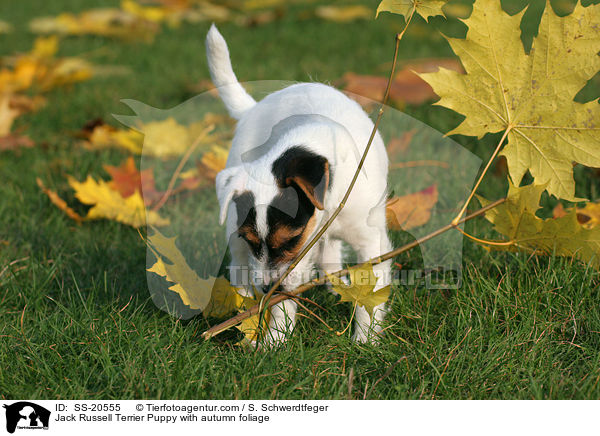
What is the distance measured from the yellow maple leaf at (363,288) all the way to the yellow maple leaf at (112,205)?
1665mm

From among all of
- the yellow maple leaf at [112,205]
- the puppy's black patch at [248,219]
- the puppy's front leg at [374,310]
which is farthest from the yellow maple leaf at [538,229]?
the yellow maple leaf at [112,205]

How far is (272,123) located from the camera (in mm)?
2668

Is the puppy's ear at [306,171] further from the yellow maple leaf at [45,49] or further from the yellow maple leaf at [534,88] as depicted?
the yellow maple leaf at [45,49]

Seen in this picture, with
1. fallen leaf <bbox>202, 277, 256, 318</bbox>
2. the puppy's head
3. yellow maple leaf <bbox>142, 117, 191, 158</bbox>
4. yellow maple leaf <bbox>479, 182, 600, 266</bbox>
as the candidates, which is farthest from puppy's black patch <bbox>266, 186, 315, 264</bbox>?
yellow maple leaf <bbox>142, 117, 191, 158</bbox>

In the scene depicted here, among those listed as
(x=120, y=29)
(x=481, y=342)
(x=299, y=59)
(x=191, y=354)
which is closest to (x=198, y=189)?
(x=191, y=354)

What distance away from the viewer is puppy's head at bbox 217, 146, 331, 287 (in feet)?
7.35

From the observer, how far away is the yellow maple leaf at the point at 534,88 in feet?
7.57

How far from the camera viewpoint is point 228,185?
7.61 ft

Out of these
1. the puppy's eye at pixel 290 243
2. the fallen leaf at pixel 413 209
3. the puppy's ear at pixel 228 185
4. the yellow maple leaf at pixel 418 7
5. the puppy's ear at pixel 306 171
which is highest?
the yellow maple leaf at pixel 418 7

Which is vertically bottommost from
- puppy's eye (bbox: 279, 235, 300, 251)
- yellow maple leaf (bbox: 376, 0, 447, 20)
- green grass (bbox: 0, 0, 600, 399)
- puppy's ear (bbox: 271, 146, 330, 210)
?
green grass (bbox: 0, 0, 600, 399)

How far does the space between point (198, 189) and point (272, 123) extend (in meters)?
1.62

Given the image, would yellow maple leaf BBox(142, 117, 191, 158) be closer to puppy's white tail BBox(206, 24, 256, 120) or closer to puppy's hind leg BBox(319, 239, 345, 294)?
puppy's white tail BBox(206, 24, 256, 120)
